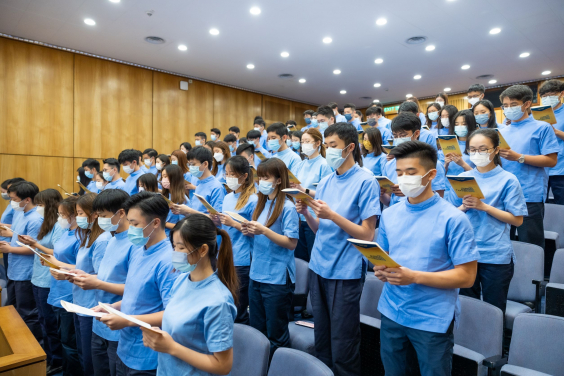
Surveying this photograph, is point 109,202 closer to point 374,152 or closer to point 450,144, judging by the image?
point 450,144

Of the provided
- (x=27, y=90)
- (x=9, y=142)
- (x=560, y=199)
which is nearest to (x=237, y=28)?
(x=27, y=90)

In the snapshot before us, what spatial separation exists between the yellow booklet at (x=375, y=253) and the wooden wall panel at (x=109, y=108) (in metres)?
8.35

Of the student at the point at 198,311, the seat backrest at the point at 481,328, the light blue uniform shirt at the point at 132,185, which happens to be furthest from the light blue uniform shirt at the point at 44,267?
the seat backrest at the point at 481,328

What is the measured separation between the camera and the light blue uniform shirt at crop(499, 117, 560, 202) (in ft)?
9.84

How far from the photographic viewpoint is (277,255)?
2.34m

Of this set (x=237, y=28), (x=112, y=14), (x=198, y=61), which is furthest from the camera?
(x=198, y=61)

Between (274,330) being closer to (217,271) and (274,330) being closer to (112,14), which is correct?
(217,271)

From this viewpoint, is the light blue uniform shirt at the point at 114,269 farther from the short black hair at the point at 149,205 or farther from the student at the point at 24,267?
the student at the point at 24,267

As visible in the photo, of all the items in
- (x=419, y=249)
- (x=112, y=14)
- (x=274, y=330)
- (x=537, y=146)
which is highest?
(x=112, y=14)

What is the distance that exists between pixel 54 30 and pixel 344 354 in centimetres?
786

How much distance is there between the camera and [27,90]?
23.8 feet

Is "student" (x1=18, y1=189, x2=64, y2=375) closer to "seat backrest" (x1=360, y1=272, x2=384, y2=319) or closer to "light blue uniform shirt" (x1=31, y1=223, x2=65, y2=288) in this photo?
"light blue uniform shirt" (x1=31, y1=223, x2=65, y2=288)

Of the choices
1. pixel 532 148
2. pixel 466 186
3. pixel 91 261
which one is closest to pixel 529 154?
pixel 532 148

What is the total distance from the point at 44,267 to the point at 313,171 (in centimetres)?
264
